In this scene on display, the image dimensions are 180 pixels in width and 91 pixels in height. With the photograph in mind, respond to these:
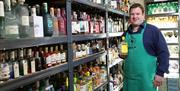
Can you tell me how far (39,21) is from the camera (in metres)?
2.12

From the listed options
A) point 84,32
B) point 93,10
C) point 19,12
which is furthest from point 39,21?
point 93,10

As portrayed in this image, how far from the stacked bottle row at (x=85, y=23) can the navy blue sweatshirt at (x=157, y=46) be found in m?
0.58

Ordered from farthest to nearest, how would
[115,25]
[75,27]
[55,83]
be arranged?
[115,25]
[75,27]
[55,83]

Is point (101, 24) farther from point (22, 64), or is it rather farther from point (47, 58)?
point (22, 64)

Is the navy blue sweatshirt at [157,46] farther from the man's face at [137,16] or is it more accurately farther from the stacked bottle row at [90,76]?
the stacked bottle row at [90,76]

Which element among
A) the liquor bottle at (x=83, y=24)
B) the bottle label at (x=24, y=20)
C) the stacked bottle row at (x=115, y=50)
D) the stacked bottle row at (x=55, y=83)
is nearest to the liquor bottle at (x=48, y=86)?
the stacked bottle row at (x=55, y=83)

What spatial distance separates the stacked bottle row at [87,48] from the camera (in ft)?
9.51

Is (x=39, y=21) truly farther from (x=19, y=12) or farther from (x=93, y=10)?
(x=93, y=10)

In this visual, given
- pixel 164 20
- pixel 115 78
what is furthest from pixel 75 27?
pixel 164 20

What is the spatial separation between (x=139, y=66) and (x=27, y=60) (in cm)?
167

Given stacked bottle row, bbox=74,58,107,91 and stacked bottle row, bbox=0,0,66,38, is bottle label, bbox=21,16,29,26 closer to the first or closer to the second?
stacked bottle row, bbox=0,0,66,38

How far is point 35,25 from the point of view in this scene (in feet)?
6.75

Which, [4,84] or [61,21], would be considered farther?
[61,21]

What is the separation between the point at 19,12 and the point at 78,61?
39.8 inches
